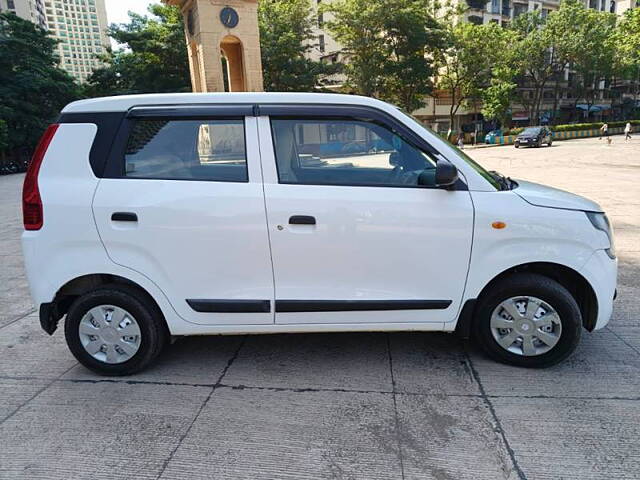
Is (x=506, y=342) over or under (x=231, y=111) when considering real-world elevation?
under

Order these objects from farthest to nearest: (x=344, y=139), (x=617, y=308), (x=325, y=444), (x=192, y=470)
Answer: (x=617, y=308) → (x=344, y=139) → (x=325, y=444) → (x=192, y=470)

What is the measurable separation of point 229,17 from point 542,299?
2034cm

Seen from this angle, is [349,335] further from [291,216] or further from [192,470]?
[192,470]

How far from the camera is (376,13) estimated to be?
30844mm

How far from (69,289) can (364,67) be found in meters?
33.1

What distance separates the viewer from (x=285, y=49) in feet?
101

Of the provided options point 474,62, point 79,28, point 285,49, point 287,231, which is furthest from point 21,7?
point 79,28

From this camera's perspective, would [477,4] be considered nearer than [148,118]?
No

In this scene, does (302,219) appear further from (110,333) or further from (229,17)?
(229,17)

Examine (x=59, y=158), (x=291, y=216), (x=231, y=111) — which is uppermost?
(x=231, y=111)

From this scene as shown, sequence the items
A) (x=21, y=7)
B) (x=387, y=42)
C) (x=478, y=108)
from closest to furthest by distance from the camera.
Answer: (x=387, y=42) < (x=478, y=108) < (x=21, y=7)

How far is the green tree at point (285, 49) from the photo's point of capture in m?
30.4

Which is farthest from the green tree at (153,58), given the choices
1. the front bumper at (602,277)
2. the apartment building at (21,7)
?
the apartment building at (21,7)

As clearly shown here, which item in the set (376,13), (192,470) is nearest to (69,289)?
(192,470)
